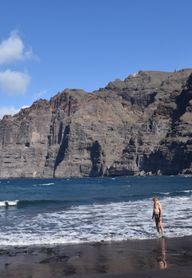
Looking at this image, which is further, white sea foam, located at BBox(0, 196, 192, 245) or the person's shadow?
white sea foam, located at BBox(0, 196, 192, 245)

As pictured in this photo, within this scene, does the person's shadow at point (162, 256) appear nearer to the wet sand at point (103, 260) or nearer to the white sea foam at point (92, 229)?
the wet sand at point (103, 260)

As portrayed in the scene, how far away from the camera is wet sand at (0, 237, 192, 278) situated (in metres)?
15.1

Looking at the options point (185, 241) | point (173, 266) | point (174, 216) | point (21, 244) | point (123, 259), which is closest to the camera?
point (173, 266)

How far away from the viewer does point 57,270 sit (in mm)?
16016

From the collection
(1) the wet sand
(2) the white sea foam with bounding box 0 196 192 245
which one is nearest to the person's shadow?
(1) the wet sand

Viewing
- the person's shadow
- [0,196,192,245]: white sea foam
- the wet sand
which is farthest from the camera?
[0,196,192,245]: white sea foam

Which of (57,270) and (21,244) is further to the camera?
(21,244)

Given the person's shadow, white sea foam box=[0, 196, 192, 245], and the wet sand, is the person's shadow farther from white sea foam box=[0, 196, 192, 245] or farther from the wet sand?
white sea foam box=[0, 196, 192, 245]

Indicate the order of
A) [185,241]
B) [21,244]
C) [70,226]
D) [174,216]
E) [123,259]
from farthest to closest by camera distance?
[174,216], [70,226], [21,244], [185,241], [123,259]

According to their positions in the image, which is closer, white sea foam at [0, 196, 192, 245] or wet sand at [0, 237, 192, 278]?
wet sand at [0, 237, 192, 278]

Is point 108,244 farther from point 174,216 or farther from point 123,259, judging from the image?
point 174,216

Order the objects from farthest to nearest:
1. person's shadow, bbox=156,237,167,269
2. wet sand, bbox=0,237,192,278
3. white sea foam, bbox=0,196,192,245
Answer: white sea foam, bbox=0,196,192,245 < person's shadow, bbox=156,237,167,269 < wet sand, bbox=0,237,192,278

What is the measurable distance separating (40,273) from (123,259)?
3.20 metres

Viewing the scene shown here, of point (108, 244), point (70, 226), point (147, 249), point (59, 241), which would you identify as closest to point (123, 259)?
point (147, 249)
